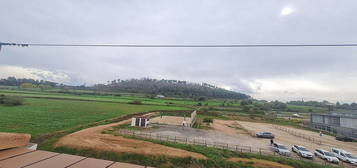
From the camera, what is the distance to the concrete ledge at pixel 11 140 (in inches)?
219

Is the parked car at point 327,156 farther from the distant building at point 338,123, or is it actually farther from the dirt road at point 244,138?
the distant building at point 338,123

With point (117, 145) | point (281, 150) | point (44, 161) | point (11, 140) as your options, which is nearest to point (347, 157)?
point (281, 150)

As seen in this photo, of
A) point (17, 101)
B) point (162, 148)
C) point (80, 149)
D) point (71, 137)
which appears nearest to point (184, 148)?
point (162, 148)

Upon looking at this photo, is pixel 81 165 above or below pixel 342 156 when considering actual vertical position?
above

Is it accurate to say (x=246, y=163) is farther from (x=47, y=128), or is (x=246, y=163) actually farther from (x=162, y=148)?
(x=47, y=128)

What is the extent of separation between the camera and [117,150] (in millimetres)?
15836

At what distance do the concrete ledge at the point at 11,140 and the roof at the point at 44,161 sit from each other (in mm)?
197

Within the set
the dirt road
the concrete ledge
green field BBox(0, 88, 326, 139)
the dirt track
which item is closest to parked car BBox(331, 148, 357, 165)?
the dirt road

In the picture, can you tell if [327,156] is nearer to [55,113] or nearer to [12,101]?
[55,113]

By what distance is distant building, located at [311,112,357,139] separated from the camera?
34219 millimetres

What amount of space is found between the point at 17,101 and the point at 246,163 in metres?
55.7

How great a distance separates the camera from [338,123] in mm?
38625

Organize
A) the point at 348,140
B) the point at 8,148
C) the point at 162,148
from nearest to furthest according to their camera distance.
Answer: the point at 8,148
the point at 162,148
the point at 348,140

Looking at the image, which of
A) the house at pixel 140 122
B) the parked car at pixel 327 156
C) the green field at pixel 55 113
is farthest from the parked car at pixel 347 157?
the green field at pixel 55 113
